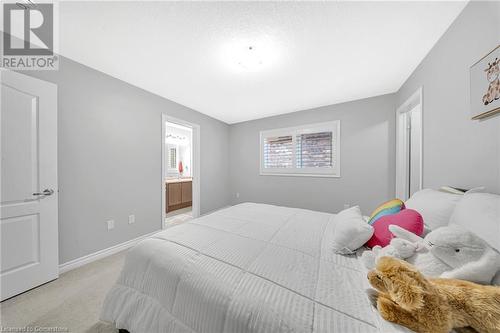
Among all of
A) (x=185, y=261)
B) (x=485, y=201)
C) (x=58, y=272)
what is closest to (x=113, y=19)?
(x=185, y=261)

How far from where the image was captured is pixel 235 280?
81 cm

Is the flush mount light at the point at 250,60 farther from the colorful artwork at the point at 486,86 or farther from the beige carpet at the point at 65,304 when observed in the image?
the beige carpet at the point at 65,304

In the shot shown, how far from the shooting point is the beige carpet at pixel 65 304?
121cm

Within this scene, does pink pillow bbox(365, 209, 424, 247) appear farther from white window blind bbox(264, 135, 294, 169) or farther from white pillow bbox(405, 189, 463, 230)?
white window blind bbox(264, 135, 294, 169)

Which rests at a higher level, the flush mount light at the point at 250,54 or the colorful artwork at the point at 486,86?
the flush mount light at the point at 250,54

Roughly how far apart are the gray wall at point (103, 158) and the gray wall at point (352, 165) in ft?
7.73

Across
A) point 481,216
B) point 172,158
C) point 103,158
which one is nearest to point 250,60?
point 481,216

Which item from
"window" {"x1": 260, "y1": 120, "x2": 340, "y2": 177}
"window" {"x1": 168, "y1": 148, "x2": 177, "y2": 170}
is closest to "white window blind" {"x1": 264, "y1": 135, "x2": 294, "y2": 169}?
"window" {"x1": 260, "y1": 120, "x2": 340, "y2": 177}

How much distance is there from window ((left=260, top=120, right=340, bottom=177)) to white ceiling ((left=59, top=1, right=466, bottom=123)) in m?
0.99

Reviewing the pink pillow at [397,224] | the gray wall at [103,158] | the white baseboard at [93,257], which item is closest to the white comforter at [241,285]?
the pink pillow at [397,224]

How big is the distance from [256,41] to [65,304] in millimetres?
2876

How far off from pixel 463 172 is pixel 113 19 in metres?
3.07

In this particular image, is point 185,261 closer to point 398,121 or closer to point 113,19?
point 113,19

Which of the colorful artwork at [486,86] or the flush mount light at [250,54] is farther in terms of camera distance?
the flush mount light at [250,54]
